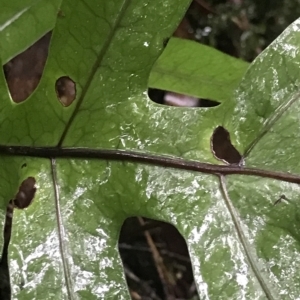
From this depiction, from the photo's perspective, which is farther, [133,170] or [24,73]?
[24,73]

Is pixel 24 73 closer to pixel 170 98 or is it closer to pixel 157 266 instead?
Result: pixel 170 98

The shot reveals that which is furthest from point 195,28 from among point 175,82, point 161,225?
point 161,225

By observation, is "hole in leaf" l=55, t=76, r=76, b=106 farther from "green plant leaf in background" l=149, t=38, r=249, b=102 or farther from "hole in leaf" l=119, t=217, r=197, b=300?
"hole in leaf" l=119, t=217, r=197, b=300

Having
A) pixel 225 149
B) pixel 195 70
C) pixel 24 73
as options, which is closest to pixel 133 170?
pixel 225 149

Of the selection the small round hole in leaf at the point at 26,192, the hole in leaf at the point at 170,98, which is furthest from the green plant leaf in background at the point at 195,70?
the small round hole in leaf at the point at 26,192

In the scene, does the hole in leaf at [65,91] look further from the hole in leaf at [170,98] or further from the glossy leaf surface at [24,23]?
the hole in leaf at [170,98]

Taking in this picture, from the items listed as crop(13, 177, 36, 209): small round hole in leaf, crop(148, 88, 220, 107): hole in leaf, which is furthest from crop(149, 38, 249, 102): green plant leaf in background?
crop(13, 177, 36, 209): small round hole in leaf
